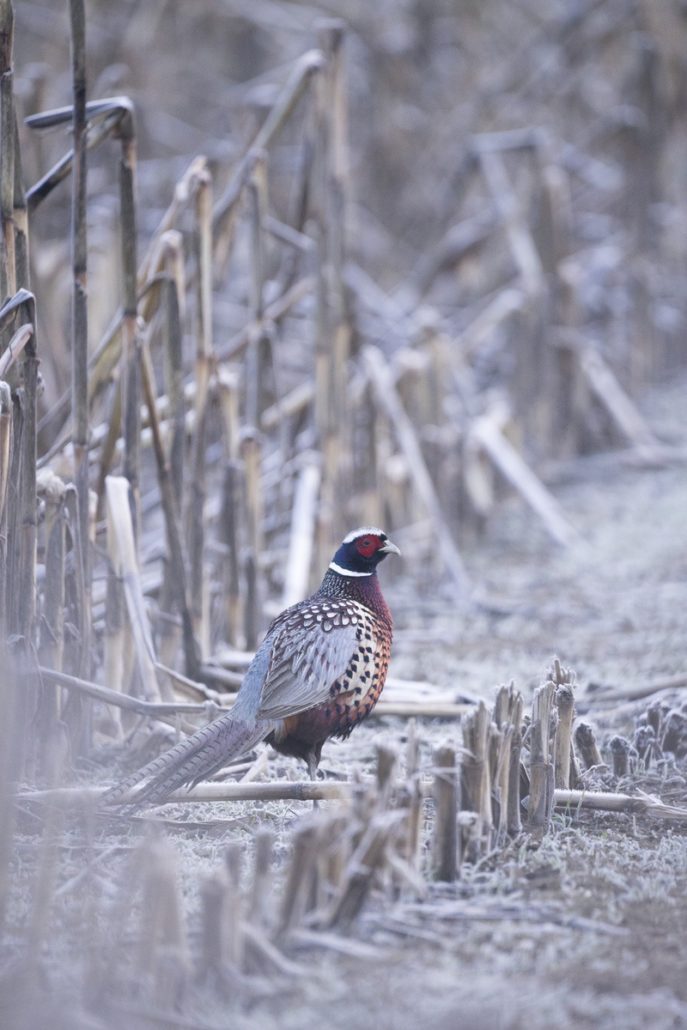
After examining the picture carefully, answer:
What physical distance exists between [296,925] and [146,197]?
6.81 metres

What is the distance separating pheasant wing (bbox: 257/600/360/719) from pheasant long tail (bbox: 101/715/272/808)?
19 centimetres

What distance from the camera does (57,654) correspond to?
3.63m

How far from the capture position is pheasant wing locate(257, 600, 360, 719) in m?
3.44

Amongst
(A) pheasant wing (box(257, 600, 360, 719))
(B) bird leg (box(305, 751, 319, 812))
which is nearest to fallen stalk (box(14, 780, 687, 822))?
(A) pheasant wing (box(257, 600, 360, 719))

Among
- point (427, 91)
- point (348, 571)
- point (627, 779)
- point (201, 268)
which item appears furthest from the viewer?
point (427, 91)

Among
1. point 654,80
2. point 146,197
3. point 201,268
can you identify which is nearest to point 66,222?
point 146,197

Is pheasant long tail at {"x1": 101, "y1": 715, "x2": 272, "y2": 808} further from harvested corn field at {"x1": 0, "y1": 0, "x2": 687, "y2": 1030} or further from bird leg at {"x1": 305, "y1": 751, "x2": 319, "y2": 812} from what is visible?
bird leg at {"x1": 305, "y1": 751, "x2": 319, "y2": 812}

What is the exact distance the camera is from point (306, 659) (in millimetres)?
3492

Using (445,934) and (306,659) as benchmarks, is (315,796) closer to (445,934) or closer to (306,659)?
(306,659)

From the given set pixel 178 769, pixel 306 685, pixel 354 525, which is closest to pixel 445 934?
pixel 178 769

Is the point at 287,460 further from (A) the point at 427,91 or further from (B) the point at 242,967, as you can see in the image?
(A) the point at 427,91

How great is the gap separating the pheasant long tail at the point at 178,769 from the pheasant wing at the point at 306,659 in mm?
191

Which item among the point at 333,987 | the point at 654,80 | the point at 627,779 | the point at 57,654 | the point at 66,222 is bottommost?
the point at 333,987

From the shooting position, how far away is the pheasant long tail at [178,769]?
10.2ft
